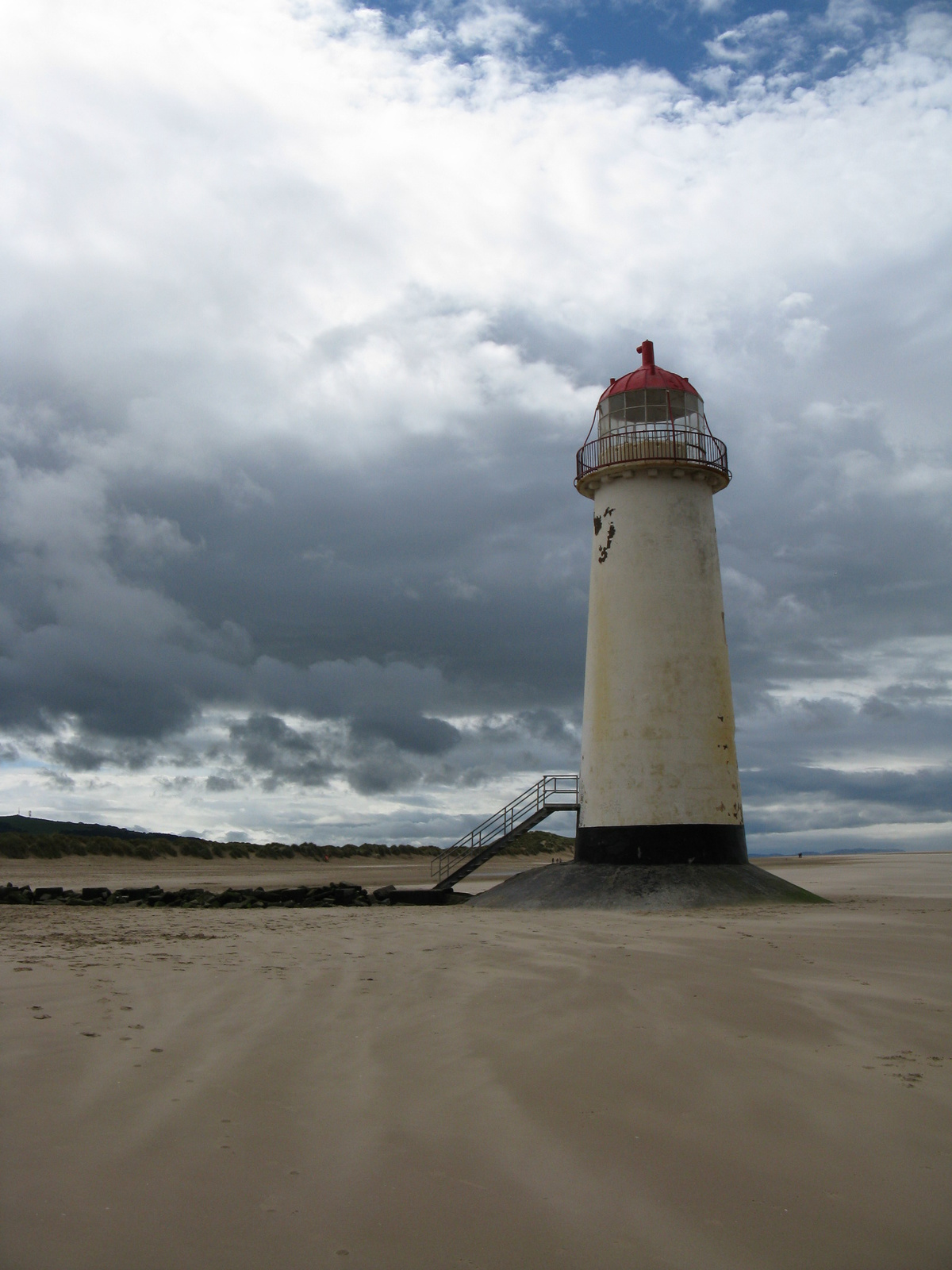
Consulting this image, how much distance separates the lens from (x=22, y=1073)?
5.04 metres

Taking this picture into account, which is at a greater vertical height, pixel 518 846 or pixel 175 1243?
pixel 518 846

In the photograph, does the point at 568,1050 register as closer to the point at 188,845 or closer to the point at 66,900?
the point at 66,900

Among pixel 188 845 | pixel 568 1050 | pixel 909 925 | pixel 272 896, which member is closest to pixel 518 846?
pixel 188 845

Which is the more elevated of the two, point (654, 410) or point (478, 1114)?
point (654, 410)

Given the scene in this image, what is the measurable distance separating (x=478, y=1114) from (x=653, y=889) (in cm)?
1385

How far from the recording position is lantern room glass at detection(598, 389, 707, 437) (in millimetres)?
21034

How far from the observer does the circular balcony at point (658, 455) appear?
792 inches

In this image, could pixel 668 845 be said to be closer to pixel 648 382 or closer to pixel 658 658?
pixel 658 658

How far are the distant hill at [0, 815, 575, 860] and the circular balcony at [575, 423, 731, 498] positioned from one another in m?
26.1

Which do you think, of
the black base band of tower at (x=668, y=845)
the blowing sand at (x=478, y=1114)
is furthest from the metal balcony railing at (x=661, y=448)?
the blowing sand at (x=478, y=1114)

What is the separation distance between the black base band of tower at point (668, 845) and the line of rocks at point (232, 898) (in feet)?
17.1

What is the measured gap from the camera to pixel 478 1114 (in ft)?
15.2

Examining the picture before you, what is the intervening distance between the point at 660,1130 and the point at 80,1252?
8.21 ft

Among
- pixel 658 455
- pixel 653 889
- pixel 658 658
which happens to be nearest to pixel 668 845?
pixel 653 889
